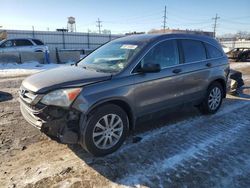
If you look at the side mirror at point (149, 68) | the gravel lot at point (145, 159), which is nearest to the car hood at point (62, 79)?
the side mirror at point (149, 68)

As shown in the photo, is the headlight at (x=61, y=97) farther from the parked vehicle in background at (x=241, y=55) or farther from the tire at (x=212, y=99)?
the parked vehicle in background at (x=241, y=55)

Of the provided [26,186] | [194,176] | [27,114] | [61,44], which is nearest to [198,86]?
[194,176]

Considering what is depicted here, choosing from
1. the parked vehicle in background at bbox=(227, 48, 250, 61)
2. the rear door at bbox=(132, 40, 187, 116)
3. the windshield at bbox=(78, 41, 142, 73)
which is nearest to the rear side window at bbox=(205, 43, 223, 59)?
the rear door at bbox=(132, 40, 187, 116)

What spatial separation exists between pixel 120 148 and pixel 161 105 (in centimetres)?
110

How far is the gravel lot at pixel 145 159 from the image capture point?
3.24 metres

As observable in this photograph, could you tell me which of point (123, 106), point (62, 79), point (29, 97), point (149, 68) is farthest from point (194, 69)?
point (29, 97)

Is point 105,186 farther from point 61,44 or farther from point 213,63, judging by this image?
point 61,44

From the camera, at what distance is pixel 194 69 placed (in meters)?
5.18

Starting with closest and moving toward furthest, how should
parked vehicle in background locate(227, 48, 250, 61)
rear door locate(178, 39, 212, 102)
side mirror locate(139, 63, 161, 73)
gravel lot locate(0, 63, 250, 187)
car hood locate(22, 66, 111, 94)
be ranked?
gravel lot locate(0, 63, 250, 187) < car hood locate(22, 66, 111, 94) < side mirror locate(139, 63, 161, 73) < rear door locate(178, 39, 212, 102) < parked vehicle in background locate(227, 48, 250, 61)

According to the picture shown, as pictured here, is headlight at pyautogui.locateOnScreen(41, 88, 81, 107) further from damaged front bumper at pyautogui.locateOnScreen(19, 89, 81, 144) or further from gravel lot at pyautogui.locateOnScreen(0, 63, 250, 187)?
gravel lot at pyautogui.locateOnScreen(0, 63, 250, 187)

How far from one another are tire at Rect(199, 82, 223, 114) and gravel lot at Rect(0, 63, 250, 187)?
1.60ft

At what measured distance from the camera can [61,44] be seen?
108 ft

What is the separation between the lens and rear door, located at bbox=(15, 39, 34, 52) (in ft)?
55.2

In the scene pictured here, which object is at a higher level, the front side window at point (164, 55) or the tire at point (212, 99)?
the front side window at point (164, 55)
